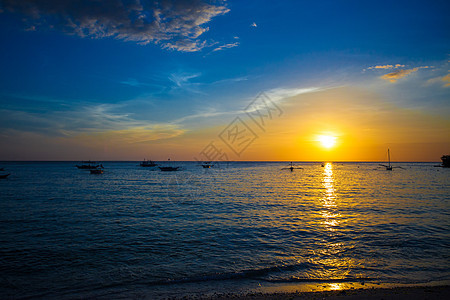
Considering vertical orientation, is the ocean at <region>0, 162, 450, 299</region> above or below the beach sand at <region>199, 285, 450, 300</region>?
below

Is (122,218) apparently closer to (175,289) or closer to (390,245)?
(175,289)

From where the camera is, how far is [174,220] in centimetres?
1939

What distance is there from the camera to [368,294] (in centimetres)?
770

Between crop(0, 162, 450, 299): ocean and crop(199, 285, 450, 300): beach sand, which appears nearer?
crop(199, 285, 450, 300): beach sand

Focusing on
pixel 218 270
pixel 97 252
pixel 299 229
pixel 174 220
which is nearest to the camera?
pixel 218 270

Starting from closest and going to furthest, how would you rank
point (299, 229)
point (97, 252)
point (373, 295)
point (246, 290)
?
point (373, 295) < point (246, 290) < point (97, 252) < point (299, 229)

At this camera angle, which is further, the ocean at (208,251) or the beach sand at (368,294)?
the ocean at (208,251)

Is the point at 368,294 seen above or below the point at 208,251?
above

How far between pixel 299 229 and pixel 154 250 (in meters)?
9.42

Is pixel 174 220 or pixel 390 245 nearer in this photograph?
pixel 390 245

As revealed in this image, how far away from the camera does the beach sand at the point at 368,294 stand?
294 inches

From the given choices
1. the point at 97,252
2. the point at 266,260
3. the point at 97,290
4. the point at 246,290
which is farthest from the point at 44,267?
the point at 266,260

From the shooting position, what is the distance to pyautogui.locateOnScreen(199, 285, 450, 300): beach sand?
24.5ft

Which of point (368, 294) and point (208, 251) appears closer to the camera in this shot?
point (368, 294)
